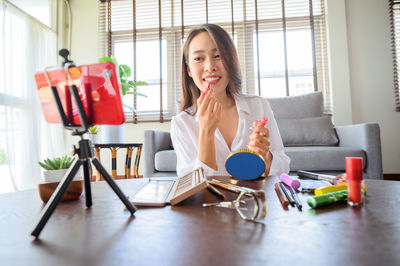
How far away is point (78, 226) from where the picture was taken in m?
0.39

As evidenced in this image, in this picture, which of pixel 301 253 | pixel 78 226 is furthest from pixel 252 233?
pixel 78 226

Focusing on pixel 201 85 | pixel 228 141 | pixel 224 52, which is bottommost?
pixel 228 141

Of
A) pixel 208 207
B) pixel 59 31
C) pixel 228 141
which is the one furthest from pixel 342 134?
pixel 59 31

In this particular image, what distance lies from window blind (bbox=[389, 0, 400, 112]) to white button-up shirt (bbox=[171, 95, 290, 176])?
2.55 meters

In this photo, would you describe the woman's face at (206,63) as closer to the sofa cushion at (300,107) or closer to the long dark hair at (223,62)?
the long dark hair at (223,62)

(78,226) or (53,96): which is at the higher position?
(53,96)

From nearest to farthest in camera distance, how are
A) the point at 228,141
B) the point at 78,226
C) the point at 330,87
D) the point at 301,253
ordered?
the point at 301,253 < the point at 78,226 < the point at 228,141 < the point at 330,87

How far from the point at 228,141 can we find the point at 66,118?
0.89m

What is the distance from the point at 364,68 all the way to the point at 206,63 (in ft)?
9.21

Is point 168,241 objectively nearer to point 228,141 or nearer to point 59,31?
point 228,141

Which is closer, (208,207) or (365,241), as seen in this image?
(365,241)

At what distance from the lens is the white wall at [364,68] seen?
3.03m

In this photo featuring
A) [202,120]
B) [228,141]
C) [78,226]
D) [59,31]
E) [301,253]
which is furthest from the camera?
[59,31]

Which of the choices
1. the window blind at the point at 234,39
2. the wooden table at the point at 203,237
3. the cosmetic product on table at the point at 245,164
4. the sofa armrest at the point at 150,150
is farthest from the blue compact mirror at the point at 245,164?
the window blind at the point at 234,39
